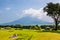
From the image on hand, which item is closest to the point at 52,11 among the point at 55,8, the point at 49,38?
the point at 55,8

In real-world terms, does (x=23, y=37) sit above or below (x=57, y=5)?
below

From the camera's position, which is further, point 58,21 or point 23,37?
point 58,21

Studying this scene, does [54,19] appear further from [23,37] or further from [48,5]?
[23,37]

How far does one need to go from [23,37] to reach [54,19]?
41362mm

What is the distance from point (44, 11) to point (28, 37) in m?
41.2

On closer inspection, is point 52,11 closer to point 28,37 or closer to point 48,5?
point 48,5

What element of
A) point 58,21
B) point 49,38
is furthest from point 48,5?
point 49,38

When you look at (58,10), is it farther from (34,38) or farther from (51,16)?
(34,38)

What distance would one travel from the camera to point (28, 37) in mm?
29141

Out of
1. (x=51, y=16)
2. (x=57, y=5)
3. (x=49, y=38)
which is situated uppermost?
(x=57, y=5)

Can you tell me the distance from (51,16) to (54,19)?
76.9 inches

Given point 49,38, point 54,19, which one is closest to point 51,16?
point 54,19

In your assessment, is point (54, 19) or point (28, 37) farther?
point (54, 19)

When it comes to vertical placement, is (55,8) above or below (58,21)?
above
